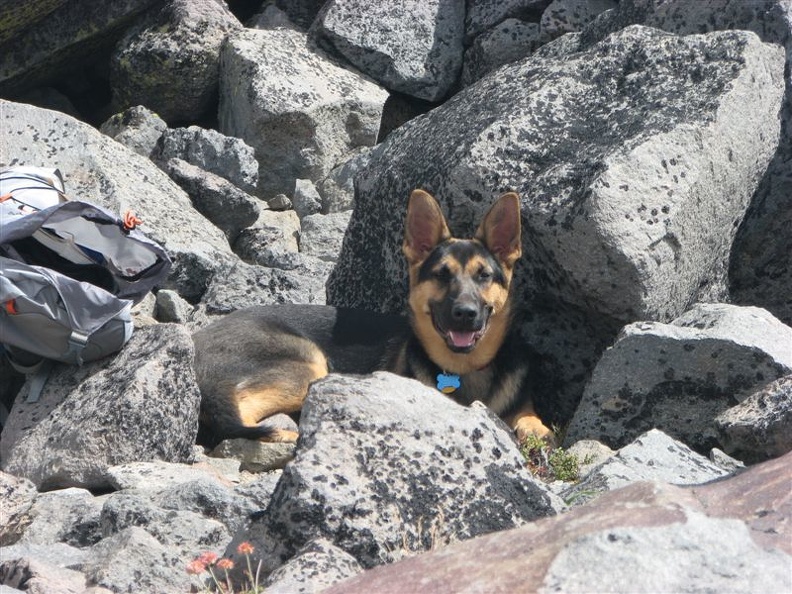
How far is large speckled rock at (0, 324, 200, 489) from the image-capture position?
752 centimetres

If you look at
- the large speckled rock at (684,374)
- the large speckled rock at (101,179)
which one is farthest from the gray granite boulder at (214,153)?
the large speckled rock at (684,374)

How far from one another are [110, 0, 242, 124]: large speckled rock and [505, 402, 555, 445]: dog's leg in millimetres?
6234

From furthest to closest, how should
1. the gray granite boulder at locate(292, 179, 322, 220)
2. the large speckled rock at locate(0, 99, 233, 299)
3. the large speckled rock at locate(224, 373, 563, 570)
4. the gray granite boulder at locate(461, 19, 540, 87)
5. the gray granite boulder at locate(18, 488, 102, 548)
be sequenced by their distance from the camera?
the gray granite boulder at locate(461, 19, 540, 87)
the gray granite boulder at locate(292, 179, 322, 220)
the large speckled rock at locate(0, 99, 233, 299)
the gray granite boulder at locate(18, 488, 102, 548)
the large speckled rock at locate(224, 373, 563, 570)

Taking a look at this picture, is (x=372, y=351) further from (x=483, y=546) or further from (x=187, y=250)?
(x=483, y=546)

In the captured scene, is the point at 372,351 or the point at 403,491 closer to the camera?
the point at 403,491

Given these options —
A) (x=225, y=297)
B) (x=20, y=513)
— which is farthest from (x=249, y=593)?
(x=225, y=297)

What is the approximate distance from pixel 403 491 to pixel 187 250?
20.0ft

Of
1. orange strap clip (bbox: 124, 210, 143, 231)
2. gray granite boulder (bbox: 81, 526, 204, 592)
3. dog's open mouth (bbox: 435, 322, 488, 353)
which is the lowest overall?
orange strap clip (bbox: 124, 210, 143, 231)

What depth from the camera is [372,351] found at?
9430 mm

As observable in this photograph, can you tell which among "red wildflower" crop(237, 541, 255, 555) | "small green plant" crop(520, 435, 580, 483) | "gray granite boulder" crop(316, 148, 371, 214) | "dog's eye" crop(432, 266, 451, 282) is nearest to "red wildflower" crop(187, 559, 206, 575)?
"red wildflower" crop(237, 541, 255, 555)

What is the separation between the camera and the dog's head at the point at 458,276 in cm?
854

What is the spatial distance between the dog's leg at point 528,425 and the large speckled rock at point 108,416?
6.61 ft

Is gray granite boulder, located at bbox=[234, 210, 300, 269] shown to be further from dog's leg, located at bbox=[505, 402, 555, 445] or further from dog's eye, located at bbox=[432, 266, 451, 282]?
dog's leg, located at bbox=[505, 402, 555, 445]

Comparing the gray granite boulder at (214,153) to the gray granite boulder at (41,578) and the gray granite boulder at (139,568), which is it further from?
the gray granite boulder at (41,578)
